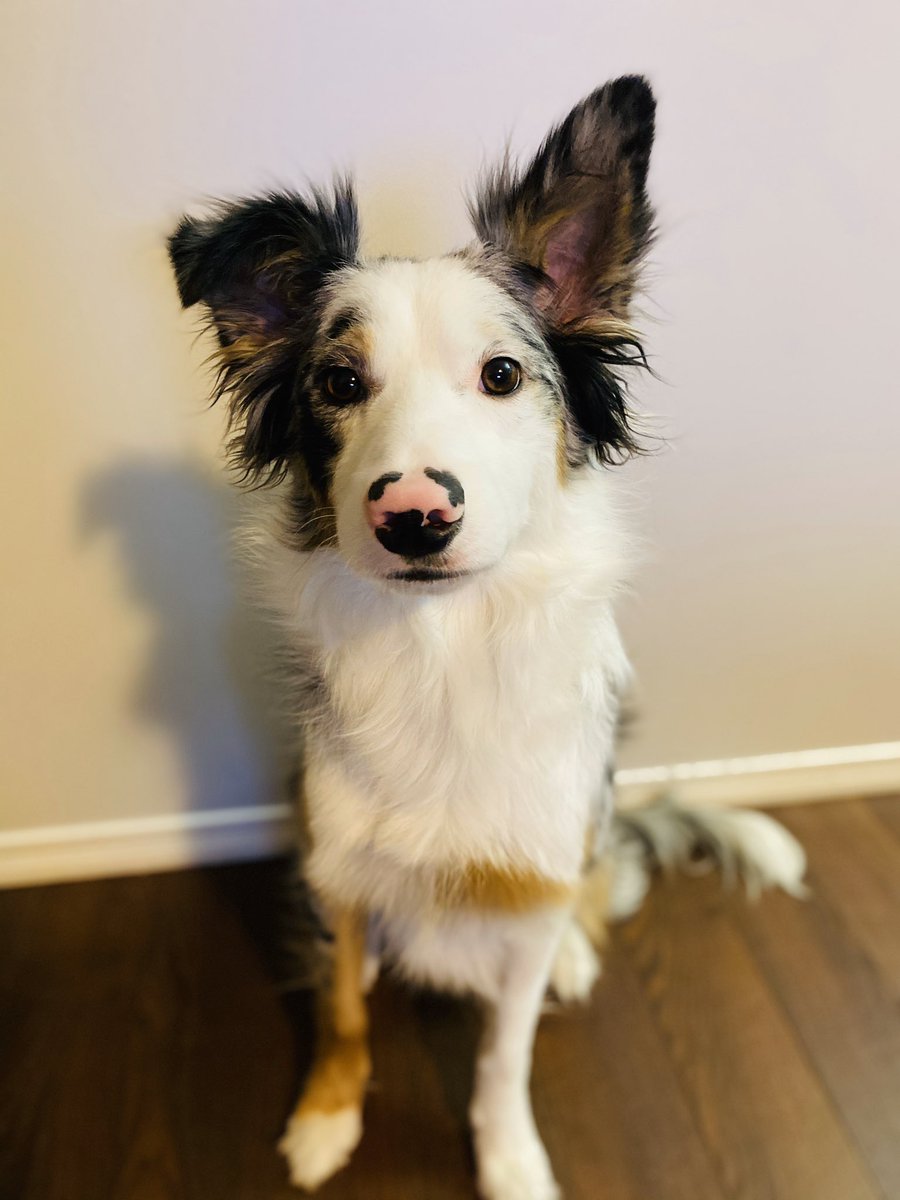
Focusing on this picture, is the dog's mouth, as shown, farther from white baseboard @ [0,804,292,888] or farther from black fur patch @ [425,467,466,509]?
white baseboard @ [0,804,292,888]

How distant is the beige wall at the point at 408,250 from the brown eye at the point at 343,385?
479 millimetres

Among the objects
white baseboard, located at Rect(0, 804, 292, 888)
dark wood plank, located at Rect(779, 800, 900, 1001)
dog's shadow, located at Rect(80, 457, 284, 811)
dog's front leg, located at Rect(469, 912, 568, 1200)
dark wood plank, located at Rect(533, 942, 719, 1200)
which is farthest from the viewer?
white baseboard, located at Rect(0, 804, 292, 888)

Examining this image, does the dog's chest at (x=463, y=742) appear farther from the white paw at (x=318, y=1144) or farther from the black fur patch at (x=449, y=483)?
the white paw at (x=318, y=1144)

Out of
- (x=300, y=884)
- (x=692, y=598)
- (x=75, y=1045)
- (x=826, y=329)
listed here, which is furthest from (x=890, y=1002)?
(x=75, y=1045)

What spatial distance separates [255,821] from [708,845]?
1.08m

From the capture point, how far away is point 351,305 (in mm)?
1094

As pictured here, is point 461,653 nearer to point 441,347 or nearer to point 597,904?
point 441,347

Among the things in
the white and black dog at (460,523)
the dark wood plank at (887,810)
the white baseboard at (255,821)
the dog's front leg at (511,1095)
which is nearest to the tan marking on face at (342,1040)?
the white and black dog at (460,523)

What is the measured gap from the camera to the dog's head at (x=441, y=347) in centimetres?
98

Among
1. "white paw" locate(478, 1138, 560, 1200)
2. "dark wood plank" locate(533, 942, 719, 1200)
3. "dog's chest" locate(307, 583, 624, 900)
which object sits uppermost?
"dog's chest" locate(307, 583, 624, 900)

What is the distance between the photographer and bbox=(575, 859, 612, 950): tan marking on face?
67.0 inches

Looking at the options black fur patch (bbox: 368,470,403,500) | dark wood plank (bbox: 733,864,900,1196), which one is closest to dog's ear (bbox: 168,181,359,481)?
black fur patch (bbox: 368,470,403,500)

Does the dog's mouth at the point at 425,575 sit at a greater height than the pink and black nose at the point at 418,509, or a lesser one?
lesser

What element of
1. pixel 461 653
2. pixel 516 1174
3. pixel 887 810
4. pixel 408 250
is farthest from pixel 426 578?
pixel 887 810
